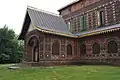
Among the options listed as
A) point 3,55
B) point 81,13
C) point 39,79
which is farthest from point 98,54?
point 3,55

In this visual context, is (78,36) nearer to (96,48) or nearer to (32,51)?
(96,48)

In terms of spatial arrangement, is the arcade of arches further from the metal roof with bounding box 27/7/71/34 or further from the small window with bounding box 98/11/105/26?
the small window with bounding box 98/11/105/26

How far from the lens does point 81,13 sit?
22734 mm

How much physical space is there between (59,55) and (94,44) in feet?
13.8

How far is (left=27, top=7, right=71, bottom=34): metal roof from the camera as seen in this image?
735 inches

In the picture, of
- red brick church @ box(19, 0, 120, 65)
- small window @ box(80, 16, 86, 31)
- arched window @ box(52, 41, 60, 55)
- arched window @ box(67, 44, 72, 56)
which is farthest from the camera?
small window @ box(80, 16, 86, 31)

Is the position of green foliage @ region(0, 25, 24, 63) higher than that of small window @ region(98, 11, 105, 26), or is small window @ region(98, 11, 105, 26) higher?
small window @ region(98, 11, 105, 26)

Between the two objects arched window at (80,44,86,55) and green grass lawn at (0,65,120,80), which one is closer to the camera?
green grass lawn at (0,65,120,80)

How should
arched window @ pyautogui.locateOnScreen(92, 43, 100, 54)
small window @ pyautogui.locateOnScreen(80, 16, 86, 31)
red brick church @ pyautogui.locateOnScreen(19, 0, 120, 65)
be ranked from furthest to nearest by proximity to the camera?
small window @ pyautogui.locateOnScreen(80, 16, 86, 31) → arched window @ pyautogui.locateOnScreen(92, 43, 100, 54) → red brick church @ pyautogui.locateOnScreen(19, 0, 120, 65)

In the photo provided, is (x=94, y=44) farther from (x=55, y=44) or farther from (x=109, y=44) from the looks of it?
(x=55, y=44)

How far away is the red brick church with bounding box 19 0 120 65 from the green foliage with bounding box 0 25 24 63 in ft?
41.2

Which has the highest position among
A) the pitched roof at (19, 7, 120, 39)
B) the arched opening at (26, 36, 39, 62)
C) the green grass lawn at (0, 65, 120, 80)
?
the pitched roof at (19, 7, 120, 39)

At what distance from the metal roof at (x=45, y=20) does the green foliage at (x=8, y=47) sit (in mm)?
16025

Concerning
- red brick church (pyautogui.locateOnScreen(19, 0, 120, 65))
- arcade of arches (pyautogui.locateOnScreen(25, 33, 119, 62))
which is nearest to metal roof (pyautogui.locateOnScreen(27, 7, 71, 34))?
red brick church (pyautogui.locateOnScreen(19, 0, 120, 65))
